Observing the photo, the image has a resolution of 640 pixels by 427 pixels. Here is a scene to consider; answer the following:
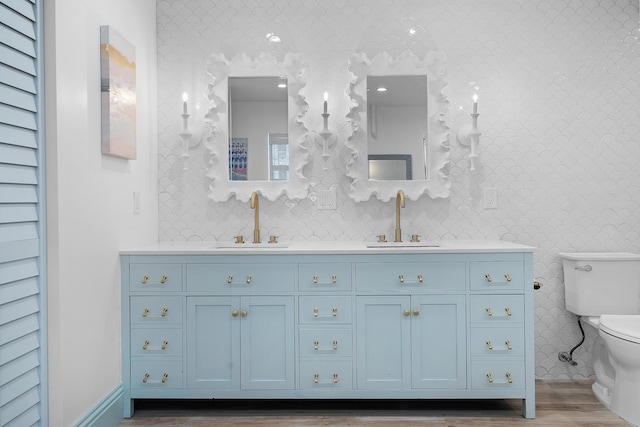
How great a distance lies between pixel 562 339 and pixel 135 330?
2.44 metres

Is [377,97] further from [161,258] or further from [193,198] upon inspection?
[161,258]

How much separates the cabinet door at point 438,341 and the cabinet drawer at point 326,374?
0.33 m

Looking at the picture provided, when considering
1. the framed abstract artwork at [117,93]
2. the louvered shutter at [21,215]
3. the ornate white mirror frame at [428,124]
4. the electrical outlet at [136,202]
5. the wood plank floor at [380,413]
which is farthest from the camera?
the ornate white mirror frame at [428,124]

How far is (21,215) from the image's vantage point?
170cm

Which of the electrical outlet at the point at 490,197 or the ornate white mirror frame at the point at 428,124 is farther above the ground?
the ornate white mirror frame at the point at 428,124

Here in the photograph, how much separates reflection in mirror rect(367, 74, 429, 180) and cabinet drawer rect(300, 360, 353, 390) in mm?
1125

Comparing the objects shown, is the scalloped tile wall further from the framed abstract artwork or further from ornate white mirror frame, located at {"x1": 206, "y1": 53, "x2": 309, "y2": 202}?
the framed abstract artwork

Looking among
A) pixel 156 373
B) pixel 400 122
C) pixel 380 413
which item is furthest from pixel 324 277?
pixel 400 122

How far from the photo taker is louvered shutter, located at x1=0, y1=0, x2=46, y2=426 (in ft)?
5.25

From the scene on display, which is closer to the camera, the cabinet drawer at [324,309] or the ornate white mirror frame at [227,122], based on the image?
the cabinet drawer at [324,309]

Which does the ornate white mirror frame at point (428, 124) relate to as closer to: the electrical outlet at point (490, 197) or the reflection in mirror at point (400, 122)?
the reflection in mirror at point (400, 122)

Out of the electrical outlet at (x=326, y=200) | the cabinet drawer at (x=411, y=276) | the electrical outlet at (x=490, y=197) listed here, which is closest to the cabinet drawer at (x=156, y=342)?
the cabinet drawer at (x=411, y=276)

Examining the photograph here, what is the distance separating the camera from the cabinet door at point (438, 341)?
241cm

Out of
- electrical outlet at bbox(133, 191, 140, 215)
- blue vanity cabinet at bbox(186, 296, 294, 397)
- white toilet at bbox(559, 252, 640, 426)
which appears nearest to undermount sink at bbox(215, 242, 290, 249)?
blue vanity cabinet at bbox(186, 296, 294, 397)
